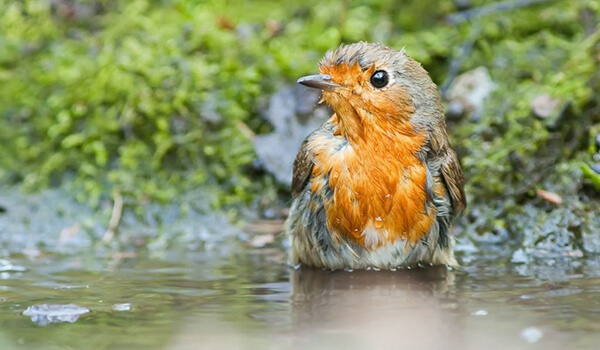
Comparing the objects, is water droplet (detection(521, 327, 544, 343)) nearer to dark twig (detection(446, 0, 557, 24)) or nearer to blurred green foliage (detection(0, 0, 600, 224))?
blurred green foliage (detection(0, 0, 600, 224))

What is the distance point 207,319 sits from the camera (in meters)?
3.38

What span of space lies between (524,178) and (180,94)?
7.87 ft

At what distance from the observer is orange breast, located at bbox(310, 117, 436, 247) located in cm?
419

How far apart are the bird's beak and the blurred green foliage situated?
5.16 feet

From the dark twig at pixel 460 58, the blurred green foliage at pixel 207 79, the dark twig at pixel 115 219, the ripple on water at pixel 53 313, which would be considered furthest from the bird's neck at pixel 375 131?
the dark twig at pixel 460 58

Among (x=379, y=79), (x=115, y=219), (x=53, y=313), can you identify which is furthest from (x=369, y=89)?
(x=115, y=219)

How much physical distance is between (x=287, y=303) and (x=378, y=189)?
79 centimetres

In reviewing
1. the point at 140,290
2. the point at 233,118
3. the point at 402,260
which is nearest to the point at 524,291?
the point at 402,260

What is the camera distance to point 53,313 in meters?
3.36

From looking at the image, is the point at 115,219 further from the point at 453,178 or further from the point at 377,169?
the point at 453,178

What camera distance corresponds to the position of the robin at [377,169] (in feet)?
13.7

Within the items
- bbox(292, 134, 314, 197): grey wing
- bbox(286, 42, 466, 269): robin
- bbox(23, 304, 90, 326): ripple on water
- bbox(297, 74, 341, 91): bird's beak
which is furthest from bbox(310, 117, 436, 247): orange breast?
bbox(23, 304, 90, 326): ripple on water

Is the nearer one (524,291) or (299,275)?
(524,291)

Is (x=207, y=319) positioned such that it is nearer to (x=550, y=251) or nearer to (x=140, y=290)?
(x=140, y=290)
